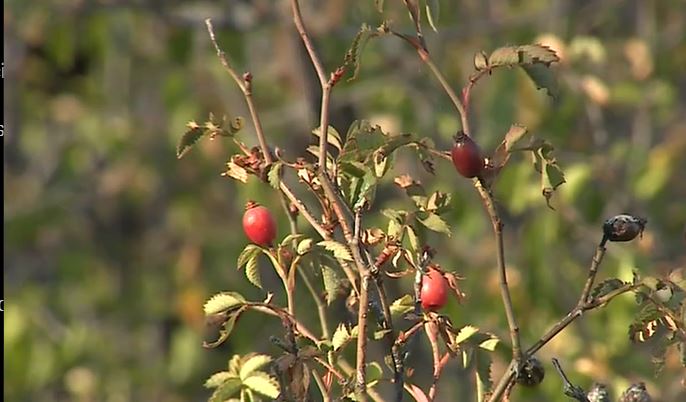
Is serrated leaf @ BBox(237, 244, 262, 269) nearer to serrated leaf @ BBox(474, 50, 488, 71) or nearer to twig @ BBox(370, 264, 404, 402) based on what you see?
twig @ BBox(370, 264, 404, 402)

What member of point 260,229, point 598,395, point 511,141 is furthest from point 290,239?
point 598,395

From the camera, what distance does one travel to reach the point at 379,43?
4.97 metres

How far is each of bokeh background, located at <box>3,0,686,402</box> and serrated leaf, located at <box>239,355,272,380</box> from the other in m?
1.33

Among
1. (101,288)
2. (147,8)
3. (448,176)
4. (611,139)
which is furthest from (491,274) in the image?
(101,288)

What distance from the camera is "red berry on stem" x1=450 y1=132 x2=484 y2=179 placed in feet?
4.85

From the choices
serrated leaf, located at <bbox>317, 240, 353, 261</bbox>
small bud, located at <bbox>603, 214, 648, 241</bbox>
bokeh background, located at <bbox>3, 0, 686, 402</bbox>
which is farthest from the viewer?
bokeh background, located at <bbox>3, 0, 686, 402</bbox>

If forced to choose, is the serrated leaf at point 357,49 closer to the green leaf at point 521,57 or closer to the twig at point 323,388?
the green leaf at point 521,57

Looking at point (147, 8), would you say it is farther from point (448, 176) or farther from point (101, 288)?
point (101, 288)

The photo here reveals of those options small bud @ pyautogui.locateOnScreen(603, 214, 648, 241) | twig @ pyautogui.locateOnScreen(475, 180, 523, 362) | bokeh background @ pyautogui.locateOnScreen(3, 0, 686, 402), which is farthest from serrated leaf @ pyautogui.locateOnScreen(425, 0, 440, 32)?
bokeh background @ pyautogui.locateOnScreen(3, 0, 686, 402)

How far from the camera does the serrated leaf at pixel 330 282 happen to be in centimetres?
156

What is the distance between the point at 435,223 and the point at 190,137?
28 cm

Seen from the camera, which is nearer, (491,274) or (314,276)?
(314,276)

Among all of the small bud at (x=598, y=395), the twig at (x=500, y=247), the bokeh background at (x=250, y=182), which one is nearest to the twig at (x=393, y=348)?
the twig at (x=500, y=247)

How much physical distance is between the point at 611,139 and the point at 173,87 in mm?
1534
